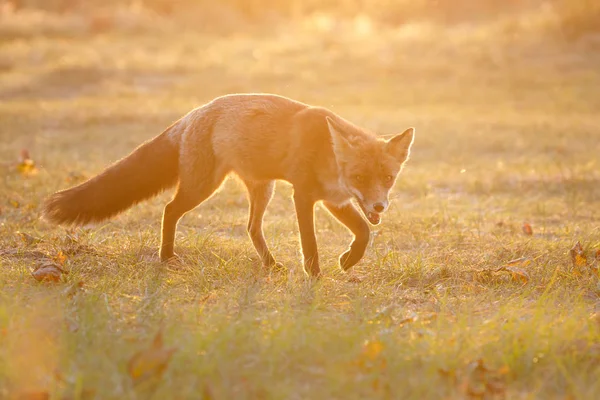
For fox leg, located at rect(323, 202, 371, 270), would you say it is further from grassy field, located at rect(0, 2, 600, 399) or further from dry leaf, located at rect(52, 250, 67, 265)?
dry leaf, located at rect(52, 250, 67, 265)

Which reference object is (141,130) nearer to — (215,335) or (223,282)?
(223,282)

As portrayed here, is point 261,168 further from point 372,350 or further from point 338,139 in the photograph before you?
point 372,350

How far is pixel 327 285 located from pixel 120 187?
1.97m

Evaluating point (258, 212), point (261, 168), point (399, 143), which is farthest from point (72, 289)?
point (399, 143)

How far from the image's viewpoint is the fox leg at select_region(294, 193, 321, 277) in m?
5.76

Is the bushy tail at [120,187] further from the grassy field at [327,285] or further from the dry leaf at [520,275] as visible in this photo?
the dry leaf at [520,275]

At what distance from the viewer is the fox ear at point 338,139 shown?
5543 millimetres

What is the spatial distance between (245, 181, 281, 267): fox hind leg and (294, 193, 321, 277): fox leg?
21.7 inches

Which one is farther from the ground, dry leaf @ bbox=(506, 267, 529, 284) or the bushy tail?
the bushy tail

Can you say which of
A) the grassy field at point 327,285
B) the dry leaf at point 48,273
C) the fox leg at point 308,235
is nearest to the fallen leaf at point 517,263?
the grassy field at point 327,285

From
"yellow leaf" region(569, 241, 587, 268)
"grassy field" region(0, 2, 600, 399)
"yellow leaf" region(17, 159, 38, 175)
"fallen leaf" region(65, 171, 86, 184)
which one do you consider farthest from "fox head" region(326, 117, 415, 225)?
"yellow leaf" region(17, 159, 38, 175)

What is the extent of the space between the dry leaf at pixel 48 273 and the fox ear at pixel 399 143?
261 centimetres

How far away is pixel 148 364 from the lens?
3.56 m

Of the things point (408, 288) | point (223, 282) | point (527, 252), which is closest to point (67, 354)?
point (223, 282)
